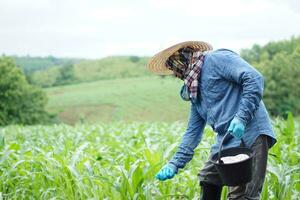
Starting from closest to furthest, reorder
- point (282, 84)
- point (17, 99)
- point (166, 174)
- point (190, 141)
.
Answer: point (166, 174) → point (190, 141) → point (17, 99) → point (282, 84)

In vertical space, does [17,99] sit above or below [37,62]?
above

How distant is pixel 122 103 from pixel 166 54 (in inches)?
2030

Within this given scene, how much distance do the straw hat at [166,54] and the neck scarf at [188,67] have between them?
36mm

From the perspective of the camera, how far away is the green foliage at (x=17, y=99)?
42.6m

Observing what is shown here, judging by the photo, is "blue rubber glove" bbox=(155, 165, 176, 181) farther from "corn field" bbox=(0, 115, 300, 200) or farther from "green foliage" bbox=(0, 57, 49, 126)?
"green foliage" bbox=(0, 57, 49, 126)

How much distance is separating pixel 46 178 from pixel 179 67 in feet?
5.52

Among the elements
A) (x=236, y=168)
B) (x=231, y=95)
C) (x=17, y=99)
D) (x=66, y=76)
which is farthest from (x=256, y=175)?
(x=66, y=76)

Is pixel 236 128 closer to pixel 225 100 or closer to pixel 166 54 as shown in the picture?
pixel 225 100

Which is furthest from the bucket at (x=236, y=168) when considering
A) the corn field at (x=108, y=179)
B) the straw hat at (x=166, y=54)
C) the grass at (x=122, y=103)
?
the grass at (x=122, y=103)

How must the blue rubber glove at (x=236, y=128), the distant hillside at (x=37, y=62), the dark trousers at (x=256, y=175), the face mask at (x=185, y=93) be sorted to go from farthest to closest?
the distant hillside at (x=37, y=62)
the face mask at (x=185, y=93)
the dark trousers at (x=256, y=175)
the blue rubber glove at (x=236, y=128)

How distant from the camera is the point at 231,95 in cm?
291

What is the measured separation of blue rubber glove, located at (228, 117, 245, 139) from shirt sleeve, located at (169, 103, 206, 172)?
0.60m

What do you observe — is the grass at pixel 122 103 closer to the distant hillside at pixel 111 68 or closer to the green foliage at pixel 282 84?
the green foliage at pixel 282 84

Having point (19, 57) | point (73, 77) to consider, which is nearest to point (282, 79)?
point (73, 77)
